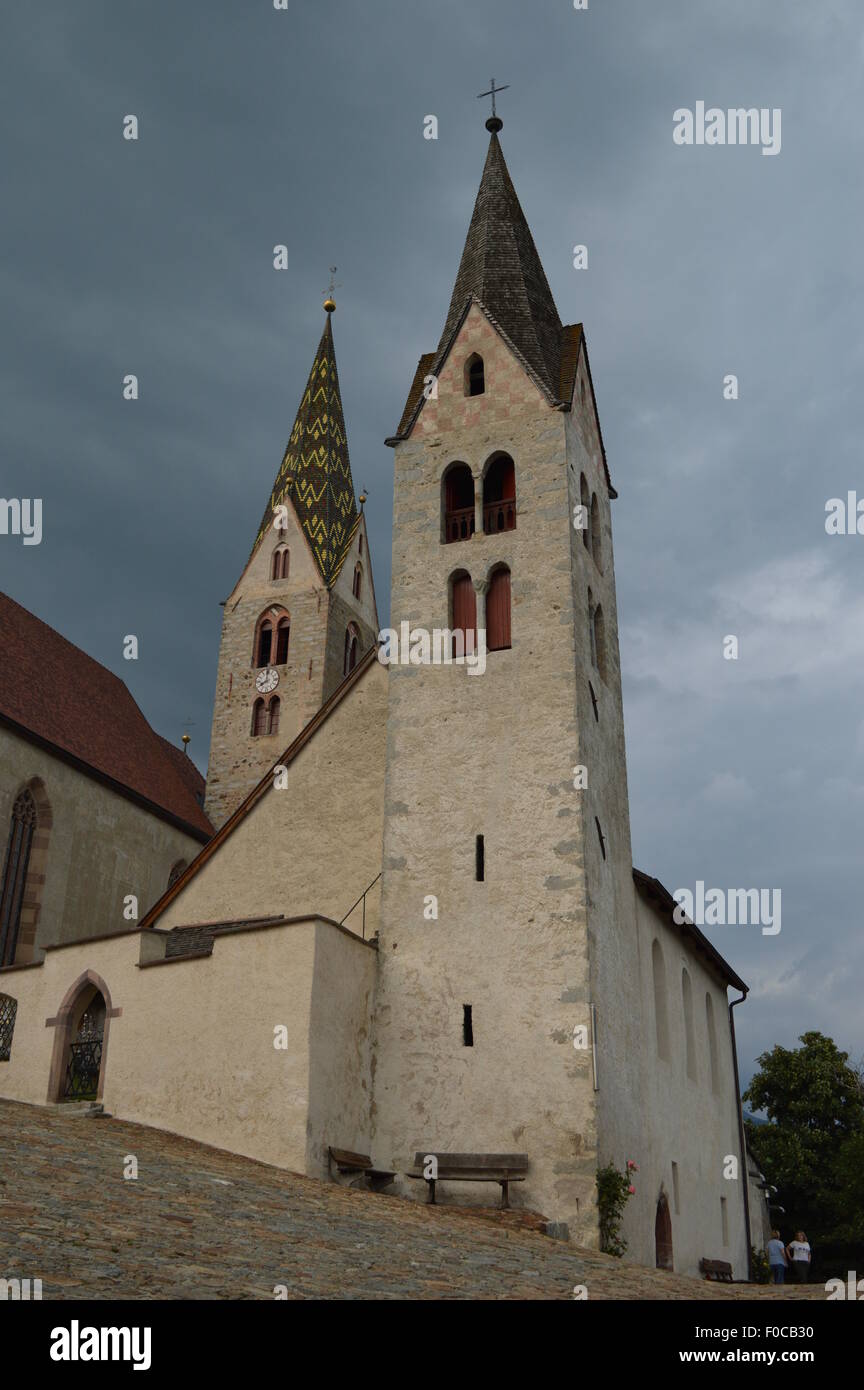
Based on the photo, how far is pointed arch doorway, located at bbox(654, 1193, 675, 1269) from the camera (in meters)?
19.0

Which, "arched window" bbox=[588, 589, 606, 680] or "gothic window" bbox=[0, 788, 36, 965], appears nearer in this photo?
"arched window" bbox=[588, 589, 606, 680]

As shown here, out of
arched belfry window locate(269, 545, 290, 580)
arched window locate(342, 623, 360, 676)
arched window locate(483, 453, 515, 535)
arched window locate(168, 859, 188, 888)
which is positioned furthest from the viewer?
arched belfry window locate(269, 545, 290, 580)

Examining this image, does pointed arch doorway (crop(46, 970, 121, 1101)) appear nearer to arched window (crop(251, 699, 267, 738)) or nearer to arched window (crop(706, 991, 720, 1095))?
arched window (crop(706, 991, 720, 1095))

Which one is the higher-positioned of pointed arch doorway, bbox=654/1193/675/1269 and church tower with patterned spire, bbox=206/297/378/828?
church tower with patterned spire, bbox=206/297/378/828

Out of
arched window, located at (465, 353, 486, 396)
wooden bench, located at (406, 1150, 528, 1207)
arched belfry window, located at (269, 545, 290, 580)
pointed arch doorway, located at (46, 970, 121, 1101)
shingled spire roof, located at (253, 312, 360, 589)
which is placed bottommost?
wooden bench, located at (406, 1150, 528, 1207)

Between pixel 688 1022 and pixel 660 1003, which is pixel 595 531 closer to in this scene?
pixel 660 1003

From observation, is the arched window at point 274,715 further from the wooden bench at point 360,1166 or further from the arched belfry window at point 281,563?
the wooden bench at point 360,1166

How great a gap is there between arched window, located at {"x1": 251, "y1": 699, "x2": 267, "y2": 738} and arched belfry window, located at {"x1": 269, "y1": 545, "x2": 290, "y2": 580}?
5.16 meters

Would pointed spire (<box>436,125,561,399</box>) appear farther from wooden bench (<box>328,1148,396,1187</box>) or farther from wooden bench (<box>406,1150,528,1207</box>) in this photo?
wooden bench (<box>328,1148,396,1187</box>)

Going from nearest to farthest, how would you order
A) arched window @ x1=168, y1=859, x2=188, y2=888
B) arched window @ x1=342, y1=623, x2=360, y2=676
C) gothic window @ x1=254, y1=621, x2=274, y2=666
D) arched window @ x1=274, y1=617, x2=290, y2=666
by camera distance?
arched window @ x1=168, y1=859, x2=188, y2=888, arched window @ x1=274, y1=617, x2=290, y2=666, gothic window @ x1=254, y1=621, x2=274, y2=666, arched window @ x1=342, y1=623, x2=360, y2=676

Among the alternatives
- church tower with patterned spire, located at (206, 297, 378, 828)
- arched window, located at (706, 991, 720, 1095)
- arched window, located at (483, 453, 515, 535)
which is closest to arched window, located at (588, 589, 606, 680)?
arched window, located at (483, 453, 515, 535)

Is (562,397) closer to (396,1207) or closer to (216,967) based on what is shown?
(216,967)
